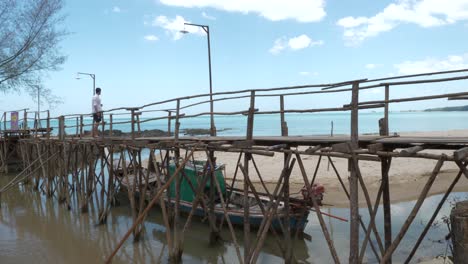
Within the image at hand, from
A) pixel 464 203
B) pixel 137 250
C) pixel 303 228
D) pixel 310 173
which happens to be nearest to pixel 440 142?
pixel 464 203

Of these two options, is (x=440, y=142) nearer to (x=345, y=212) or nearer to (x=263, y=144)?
(x=263, y=144)

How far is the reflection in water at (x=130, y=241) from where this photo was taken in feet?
28.3

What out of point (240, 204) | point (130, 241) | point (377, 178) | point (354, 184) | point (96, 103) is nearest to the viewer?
point (354, 184)

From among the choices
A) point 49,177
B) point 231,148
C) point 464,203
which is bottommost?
point 49,177

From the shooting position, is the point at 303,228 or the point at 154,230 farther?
the point at 154,230

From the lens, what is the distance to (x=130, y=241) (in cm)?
966

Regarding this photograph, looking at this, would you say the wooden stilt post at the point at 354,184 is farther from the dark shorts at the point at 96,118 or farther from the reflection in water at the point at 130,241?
the dark shorts at the point at 96,118

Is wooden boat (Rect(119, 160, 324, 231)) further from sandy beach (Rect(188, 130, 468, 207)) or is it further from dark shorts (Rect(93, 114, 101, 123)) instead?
sandy beach (Rect(188, 130, 468, 207))

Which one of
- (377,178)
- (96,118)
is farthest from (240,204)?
(377,178)

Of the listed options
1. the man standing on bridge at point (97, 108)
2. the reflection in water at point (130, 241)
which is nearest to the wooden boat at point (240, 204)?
the reflection in water at point (130, 241)

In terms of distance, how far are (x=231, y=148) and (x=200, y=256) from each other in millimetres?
3195

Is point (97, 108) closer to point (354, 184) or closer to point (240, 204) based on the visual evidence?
point (240, 204)

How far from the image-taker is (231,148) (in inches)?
273

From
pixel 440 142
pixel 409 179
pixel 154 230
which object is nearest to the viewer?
pixel 440 142
